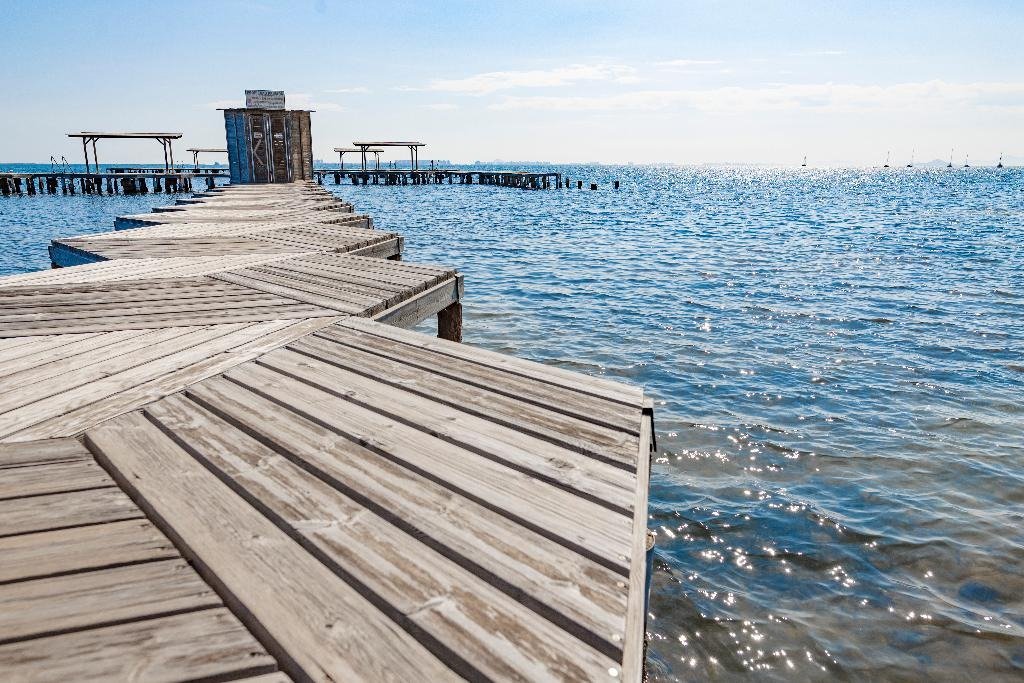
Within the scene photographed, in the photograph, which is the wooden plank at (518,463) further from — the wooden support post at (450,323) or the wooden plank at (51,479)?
the wooden support post at (450,323)

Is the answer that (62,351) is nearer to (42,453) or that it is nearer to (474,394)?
(42,453)

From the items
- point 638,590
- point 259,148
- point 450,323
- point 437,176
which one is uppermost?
point 437,176

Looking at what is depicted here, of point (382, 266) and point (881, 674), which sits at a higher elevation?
point (382, 266)

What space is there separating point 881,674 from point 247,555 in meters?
3.75

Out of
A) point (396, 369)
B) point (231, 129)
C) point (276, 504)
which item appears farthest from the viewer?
point (231, 129)

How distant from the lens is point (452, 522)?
2.07 m

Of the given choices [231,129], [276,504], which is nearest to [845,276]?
[276,504]

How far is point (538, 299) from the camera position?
13.9 meters

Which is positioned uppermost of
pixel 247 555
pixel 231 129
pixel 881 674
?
pixel 231 129

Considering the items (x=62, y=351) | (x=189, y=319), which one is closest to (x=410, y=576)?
(x=62, y=351)

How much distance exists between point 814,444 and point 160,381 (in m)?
6.11

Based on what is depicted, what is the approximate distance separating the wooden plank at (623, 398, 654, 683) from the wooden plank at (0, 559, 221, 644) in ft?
3.58

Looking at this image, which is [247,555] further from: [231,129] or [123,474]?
[231,129]

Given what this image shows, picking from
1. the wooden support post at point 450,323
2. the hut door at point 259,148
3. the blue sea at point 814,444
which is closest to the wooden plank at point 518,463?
the blue sea at point 814,444
